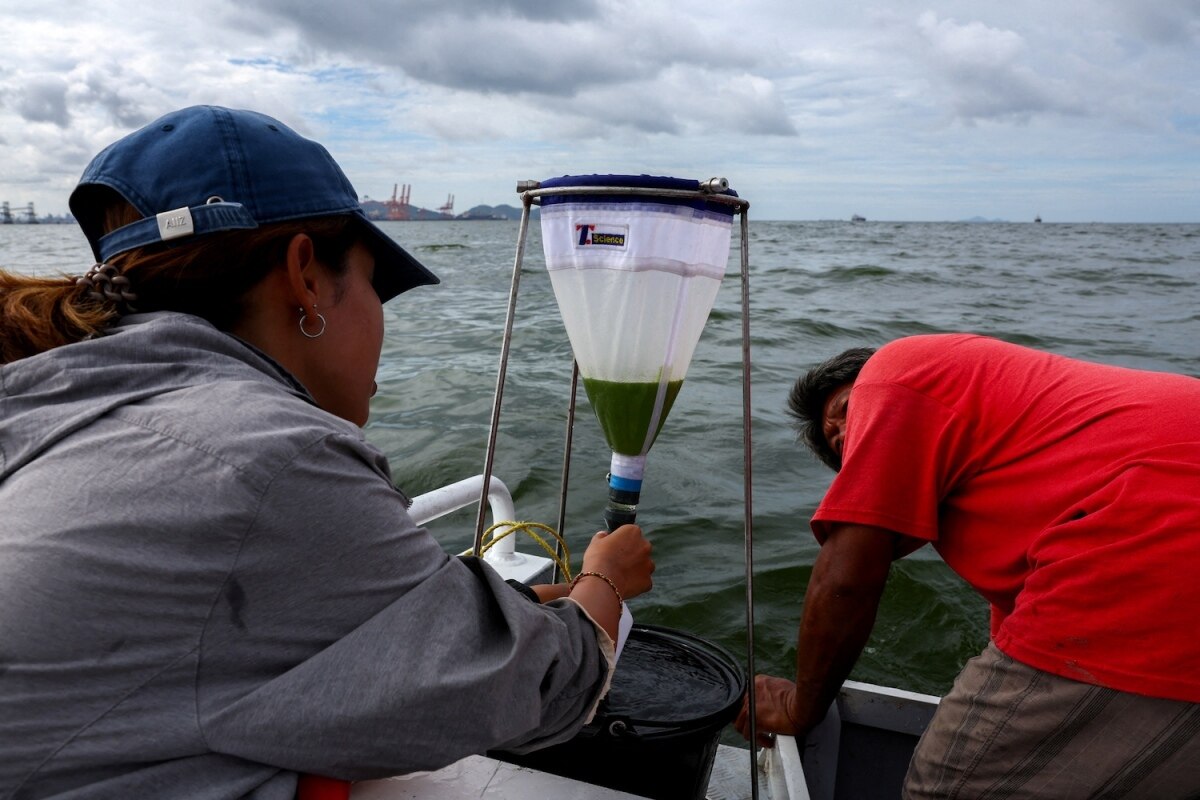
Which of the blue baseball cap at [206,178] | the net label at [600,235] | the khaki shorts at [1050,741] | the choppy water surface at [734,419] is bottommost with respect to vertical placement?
the choppy water surface at [734,419]

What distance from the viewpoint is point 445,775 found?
173 centimetres

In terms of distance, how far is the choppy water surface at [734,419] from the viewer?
5266mm

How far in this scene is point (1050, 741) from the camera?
207 centimetres

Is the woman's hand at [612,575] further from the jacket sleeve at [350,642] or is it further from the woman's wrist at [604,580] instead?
the jacket sleeve at [350,642]

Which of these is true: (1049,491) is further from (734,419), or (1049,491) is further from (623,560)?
(734,419)

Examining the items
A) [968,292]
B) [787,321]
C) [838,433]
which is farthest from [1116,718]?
[968,292]

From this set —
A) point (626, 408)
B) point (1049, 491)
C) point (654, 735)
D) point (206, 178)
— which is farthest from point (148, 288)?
point (1049, 491)

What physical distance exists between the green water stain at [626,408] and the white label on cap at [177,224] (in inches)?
36.3

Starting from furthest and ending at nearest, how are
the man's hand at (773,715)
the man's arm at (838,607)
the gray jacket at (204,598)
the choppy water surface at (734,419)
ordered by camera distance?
the choppy water surface at (734,419) → the man's hand at (773,715) → the man's arm at (838,607) → the gray jacket at (204,598)

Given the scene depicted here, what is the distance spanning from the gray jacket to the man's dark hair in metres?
1.79

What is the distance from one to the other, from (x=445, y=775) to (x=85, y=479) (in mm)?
950

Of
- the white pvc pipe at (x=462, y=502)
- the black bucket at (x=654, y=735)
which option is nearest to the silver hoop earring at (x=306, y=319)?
the black bucket at (x=654, y=735)

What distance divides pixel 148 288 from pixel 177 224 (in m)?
0.12

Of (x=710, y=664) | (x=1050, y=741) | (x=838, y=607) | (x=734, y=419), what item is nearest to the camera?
(x=1050, y=741)
